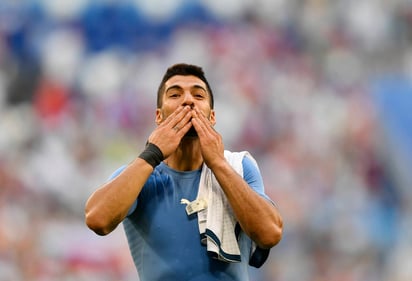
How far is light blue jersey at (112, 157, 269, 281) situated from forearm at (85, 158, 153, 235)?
120mm

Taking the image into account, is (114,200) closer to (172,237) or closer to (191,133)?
(172,237)

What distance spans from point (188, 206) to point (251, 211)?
0.26 meters

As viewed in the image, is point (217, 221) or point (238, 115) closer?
point (217, 221)

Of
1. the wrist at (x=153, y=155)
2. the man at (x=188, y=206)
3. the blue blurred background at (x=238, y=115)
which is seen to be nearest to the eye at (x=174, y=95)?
the man at (x=188, y=206)

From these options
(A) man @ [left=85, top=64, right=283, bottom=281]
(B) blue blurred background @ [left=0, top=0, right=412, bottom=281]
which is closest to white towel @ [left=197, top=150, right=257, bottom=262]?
(A) man @ [left=85, top=64, right=283, bottom=281]

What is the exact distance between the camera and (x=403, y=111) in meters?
6.43

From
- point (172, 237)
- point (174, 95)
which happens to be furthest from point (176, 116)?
point (172, 237)

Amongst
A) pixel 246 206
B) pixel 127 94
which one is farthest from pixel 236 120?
pixel 246 206

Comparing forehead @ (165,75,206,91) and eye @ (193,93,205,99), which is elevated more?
forehead @ (165,75,206,91)

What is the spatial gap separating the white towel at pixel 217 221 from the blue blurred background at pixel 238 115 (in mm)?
2843

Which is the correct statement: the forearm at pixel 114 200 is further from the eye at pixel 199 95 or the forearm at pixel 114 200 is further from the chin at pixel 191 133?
the eye at pixel 199 95

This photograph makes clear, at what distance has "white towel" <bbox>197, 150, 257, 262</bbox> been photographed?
2.60 meters

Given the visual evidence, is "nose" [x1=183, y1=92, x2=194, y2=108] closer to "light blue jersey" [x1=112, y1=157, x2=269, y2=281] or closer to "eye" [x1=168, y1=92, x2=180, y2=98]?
"eye" [x1=168, y1=92, x2=180, y2=98]

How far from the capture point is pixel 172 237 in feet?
8.77
